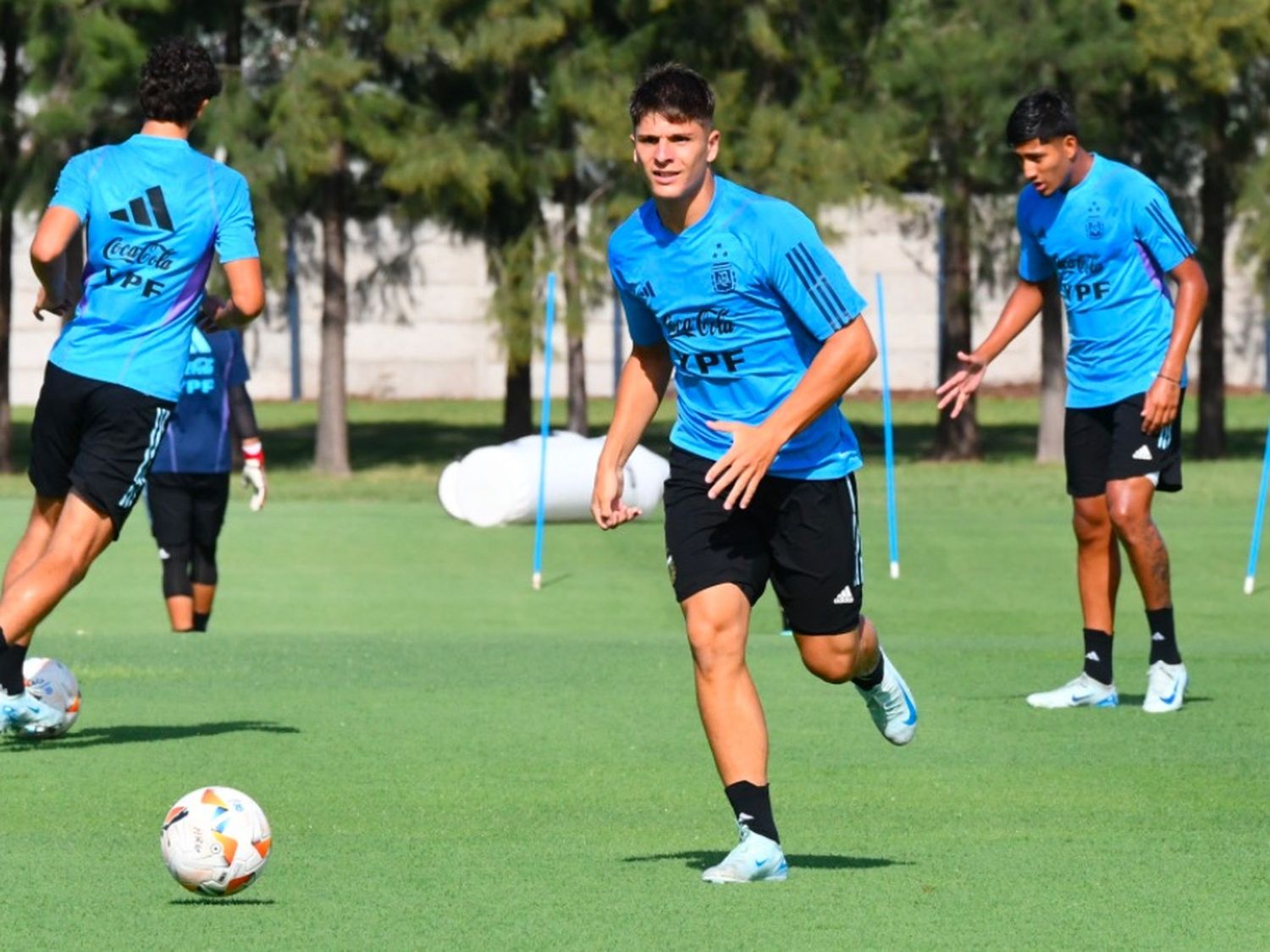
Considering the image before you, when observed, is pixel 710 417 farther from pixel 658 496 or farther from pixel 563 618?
pixel 658 496

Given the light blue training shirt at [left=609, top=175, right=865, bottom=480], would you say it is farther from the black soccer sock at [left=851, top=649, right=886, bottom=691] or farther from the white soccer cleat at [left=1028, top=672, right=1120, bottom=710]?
the white soccer cleat at [left=1028, top=672, right=1120, bottom=710]

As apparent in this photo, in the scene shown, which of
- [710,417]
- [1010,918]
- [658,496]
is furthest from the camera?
[658,496]

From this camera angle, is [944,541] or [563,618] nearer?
[563,618]

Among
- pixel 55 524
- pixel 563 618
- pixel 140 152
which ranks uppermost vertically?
pixel 140 152

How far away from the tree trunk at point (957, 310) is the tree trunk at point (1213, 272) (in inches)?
123

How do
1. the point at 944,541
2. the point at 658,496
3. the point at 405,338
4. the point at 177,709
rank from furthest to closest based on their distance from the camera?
the point at 405,338, the point at 658,496, the point at 944,541, the point at 177,709

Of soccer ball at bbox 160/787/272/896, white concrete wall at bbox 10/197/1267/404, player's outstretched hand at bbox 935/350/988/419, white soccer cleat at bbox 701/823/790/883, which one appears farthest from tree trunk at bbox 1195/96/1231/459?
soccer ball at bbox 160/787/272/896

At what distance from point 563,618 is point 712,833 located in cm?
940

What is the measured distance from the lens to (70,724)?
830 centimetres

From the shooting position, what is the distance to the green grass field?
5410 millimetres

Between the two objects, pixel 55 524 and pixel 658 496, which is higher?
pixel 55 524

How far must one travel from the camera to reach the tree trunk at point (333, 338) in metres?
31.8

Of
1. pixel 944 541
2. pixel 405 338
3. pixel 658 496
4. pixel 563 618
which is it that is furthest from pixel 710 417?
pixel 405 338

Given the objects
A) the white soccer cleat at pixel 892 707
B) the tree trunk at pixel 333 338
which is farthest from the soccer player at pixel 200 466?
the tree trunk at pixel 333 338
